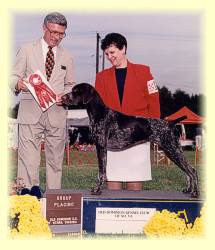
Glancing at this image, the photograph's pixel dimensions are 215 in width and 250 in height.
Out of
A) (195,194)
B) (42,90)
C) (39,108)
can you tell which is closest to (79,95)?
(42,90)

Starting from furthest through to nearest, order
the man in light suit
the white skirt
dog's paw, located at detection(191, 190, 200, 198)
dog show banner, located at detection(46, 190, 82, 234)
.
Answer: the white skirt
the man in light suit
dog's paw, located at detection(191, 190, 200, 198)
dog show banner, located at detection(46, 190, 82, 234)

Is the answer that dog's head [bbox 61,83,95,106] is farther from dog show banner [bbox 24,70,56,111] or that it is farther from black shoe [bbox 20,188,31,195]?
black shoe [bbox 20,188,31,195]

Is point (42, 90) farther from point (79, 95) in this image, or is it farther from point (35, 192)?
point (35, 192)

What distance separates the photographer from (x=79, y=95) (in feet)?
12.3

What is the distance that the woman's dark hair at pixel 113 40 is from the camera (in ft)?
12.9

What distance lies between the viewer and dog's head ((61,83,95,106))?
148 inches

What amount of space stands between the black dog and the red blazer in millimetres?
344

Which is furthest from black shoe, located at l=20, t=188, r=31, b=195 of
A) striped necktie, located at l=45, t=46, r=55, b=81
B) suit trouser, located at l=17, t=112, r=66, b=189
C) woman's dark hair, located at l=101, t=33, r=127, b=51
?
woman's dark hair, located at l=101, t=33, r=127, b=51

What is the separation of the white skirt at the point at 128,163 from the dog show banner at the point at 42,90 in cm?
76

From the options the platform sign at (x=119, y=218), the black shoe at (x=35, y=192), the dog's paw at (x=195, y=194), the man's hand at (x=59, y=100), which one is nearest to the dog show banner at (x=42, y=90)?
the man's hand at (x=59, y=100)

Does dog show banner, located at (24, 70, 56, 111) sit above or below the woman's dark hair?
below

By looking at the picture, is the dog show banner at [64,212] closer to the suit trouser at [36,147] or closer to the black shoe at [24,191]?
the black shoe at [24,191]

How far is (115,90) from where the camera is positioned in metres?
4.11

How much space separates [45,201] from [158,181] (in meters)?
4.68
